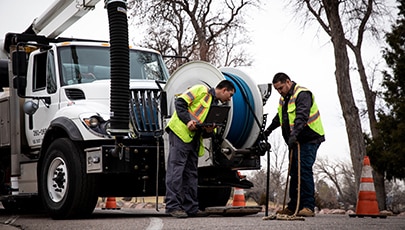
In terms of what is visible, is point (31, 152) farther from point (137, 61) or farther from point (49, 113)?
point (137, 61)

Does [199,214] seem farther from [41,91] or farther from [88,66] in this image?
[41,91]

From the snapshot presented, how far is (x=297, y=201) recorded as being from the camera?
31.9 feet

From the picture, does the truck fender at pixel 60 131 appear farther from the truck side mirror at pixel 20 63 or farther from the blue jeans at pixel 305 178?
the blue jeans at pixel 305 178

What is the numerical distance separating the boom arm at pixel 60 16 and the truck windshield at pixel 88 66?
3.73 ft


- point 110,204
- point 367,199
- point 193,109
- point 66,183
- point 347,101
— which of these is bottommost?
point 110,204

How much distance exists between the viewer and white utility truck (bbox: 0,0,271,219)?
9.88 meters

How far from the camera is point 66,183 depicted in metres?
10.2

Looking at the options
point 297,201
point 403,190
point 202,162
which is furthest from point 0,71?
point 403,190

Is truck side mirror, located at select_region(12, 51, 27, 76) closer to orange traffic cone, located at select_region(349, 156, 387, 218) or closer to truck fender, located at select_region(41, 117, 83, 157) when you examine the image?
truck fender, located at select_region(41, 117, 83, 157)

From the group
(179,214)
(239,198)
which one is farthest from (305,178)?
(239,198)

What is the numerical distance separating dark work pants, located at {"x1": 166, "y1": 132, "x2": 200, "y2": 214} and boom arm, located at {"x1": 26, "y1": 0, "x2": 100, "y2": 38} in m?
3.48

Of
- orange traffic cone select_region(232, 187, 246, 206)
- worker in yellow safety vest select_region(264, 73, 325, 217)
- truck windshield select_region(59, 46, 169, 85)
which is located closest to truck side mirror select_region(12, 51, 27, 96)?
truck windshield select_region(59, 46, 169, 85)

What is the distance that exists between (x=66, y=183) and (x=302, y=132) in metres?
3.25

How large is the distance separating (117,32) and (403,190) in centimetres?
2682
